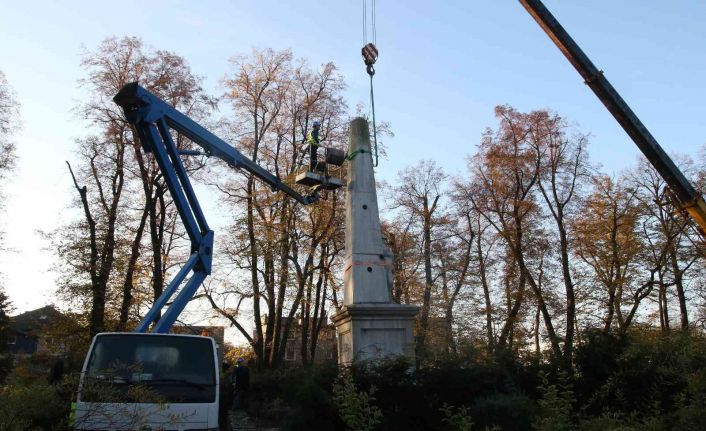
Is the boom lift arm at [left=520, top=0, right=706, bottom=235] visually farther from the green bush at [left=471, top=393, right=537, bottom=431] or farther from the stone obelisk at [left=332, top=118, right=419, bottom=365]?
the green bush at [left=471, top=393, right=537, bottom=431]

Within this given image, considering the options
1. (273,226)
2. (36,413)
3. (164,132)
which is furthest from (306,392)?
(273,226)

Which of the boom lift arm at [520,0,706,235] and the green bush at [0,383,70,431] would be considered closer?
the green bush at [0,383,70,431]

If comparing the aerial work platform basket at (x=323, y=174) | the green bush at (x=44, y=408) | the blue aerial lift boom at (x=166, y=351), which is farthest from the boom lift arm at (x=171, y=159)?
the aerial work platform basket at (x=323, y=174)

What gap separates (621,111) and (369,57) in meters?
6.49

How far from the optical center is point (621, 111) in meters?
14.5

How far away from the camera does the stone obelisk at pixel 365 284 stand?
12.4 metres

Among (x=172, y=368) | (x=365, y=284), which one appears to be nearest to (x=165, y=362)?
(x=172, y=368)

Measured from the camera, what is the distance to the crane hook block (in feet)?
53.8

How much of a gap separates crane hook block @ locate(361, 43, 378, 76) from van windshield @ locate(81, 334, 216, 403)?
1057 cm

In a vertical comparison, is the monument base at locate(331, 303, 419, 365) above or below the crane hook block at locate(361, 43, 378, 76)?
below

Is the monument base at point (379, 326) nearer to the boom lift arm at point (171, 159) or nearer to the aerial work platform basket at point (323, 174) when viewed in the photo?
the boom lift arm at point (171, 159)

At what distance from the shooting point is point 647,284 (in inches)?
997

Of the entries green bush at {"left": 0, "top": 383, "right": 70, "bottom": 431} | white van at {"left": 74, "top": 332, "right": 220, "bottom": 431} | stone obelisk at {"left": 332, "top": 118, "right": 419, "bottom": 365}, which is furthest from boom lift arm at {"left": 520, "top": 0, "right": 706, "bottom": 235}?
green bush at {"left": 0, "top": 383, "right": 70, "bottom": 431}

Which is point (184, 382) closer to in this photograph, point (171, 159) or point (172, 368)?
point (172, 368)
